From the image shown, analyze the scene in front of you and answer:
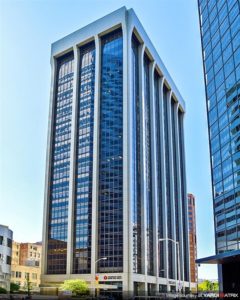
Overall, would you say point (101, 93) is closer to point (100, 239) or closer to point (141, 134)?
point (141, 134)

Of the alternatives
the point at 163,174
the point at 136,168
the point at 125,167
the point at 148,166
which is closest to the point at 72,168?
the point at 125,167

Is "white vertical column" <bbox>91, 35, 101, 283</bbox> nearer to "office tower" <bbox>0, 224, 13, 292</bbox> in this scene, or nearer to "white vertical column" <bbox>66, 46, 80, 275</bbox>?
"white vertical column" <bbox>66, 46, 80, 275</bbox>

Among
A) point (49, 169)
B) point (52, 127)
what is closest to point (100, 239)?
point (49, 169)

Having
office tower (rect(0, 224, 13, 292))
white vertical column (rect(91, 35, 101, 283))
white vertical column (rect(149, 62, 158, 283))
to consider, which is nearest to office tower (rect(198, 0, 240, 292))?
office tower (rect(0, 224, 13, 292))

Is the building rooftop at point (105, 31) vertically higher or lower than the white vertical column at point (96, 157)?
higher

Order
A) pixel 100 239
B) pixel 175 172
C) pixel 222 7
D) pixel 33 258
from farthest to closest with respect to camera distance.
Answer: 1. pixel 33 258
2. pixel 175 172
3. pixel 100 239
4. pixel 222 7

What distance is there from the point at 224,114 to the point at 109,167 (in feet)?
182

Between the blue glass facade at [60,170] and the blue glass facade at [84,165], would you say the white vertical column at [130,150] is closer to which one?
the blue glass facade at [84,165]

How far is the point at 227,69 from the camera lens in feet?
213

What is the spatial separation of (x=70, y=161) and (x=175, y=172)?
52581 millimetres

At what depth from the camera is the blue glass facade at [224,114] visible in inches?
2343

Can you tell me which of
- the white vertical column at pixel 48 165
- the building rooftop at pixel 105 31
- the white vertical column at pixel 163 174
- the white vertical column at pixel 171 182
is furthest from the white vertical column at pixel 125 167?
the white vertical column at pixel 171 182

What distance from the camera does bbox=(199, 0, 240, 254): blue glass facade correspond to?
195 ft

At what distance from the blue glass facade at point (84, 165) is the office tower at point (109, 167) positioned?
296 mm
